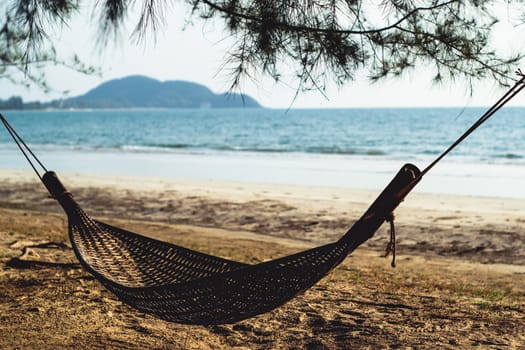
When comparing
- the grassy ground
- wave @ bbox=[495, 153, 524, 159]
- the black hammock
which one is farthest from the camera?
wave @ bbox=[495, 153, 524, 159]

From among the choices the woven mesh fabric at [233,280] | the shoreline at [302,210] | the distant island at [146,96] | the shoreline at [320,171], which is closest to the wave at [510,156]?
the shoreline at [320,171]

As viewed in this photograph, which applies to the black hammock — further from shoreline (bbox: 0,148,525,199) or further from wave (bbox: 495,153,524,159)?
wave (bbox: 495,153,524,159)

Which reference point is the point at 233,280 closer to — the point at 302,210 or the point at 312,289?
the point at 312,289

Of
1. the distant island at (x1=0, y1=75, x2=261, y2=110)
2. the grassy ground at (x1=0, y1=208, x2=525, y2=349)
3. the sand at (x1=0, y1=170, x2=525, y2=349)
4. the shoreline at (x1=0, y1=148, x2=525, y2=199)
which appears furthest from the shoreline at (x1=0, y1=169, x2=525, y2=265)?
the distant island at (x1=0, y1=75, x2=261, y2=110)

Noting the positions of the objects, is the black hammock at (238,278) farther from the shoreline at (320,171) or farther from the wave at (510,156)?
the wave at (510,156)

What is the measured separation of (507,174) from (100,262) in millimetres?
10880

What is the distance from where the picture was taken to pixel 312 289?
362 centimetres

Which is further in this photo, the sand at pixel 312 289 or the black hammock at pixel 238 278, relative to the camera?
the sand at pixel 312 289

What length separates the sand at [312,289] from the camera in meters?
2.82

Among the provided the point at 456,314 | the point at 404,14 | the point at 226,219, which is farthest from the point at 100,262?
the point at 226,219

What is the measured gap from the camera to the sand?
9.25ft

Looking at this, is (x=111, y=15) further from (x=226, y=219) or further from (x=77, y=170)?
(x=77, y=170)

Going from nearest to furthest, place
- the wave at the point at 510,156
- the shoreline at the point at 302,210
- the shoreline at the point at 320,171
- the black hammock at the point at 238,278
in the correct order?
1. the black hammock at the point at 238,278
2. the shoreline at the point at 302,210
3. the shoreline at the point at 320,171
4. the wave at the point at 510,156

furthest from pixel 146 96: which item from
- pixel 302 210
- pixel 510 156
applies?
pixel 302 210
